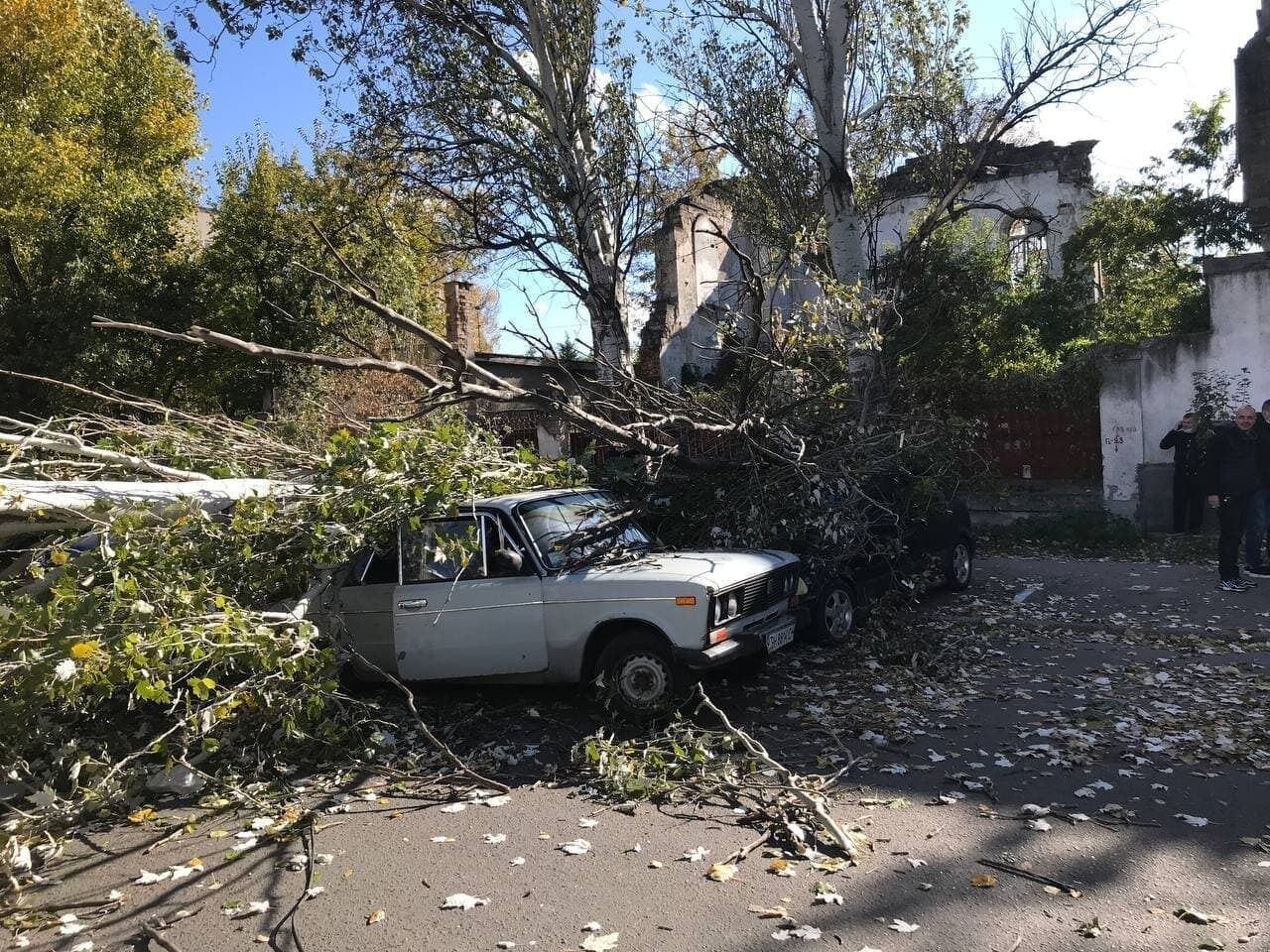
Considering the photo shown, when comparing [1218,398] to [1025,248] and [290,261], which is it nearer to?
[1025,248]

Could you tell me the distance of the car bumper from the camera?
19.3 ft

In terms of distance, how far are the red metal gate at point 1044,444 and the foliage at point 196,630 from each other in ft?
34.2

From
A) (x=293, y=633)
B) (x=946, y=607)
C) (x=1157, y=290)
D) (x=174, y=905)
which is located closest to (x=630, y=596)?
(x=293, y=633)

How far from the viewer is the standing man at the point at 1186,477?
468 inches

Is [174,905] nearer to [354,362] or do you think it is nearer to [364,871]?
[364,871]

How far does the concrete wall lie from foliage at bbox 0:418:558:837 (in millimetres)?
10490

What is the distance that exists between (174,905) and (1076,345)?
17.6 metres

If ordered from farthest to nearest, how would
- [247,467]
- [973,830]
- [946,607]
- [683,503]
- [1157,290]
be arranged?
[1157,290], [946,607], [683,503], [247,467], [973,830]

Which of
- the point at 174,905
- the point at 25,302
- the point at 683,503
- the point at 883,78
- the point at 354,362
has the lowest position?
the point at 174,905

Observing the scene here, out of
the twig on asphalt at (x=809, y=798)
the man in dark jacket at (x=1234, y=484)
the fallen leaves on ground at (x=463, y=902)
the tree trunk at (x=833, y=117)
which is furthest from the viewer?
the tree trunk at (x=833, y=117)

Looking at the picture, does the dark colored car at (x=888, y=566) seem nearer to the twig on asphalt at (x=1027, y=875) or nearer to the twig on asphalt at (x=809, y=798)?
the twig on asphalt at (x=809, y=798)

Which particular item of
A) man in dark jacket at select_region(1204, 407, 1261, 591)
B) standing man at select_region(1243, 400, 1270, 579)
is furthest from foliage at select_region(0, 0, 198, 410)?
standing man at select_region(1243, 400, 1270, 579)

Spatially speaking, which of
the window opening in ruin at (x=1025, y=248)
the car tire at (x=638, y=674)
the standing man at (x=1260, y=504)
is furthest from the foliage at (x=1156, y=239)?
the car tire at (x=638, y=674)

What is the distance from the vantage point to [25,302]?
1825 cm
